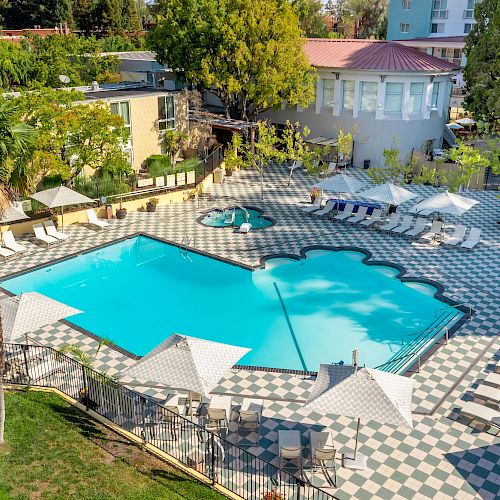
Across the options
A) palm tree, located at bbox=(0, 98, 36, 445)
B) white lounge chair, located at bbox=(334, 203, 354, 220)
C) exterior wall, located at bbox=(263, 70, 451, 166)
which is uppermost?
palm tree, located at bbox=(0, 98, 36, 445)

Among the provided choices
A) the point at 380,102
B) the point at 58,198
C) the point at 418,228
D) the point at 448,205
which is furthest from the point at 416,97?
the point at 58,198

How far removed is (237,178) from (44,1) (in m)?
57.2

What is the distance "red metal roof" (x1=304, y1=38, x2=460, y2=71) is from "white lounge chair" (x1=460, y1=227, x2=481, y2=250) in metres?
13.4

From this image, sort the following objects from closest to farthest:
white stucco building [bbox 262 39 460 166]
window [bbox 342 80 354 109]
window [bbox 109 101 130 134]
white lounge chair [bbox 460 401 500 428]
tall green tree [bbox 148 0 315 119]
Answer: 1. white lounge chair [bbox 460 401 500 428]
2. window [bbox 109 101 130 134]
3. tall green tree [bbox 148 0 315 119]
4. white stucco building [bbox 262 39 460 166]
5. window [bbox 342 80 354 109]

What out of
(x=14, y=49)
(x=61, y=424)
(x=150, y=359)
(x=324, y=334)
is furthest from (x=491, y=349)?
(x=14, y=49)

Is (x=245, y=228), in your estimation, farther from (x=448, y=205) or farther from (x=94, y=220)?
(x=448, y=205)

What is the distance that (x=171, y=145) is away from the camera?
33.7 m

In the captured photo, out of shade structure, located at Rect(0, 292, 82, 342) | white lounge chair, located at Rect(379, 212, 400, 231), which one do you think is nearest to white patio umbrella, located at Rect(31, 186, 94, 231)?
shade structure, located at Rect(0, 292, 82, 342)

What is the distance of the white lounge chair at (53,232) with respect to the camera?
2477 cm

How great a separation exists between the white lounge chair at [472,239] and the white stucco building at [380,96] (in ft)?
37.7

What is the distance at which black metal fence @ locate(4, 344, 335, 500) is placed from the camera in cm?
1162

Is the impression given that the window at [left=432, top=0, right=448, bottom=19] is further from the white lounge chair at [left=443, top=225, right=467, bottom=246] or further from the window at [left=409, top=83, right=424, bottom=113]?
the white lounge chair at [left=443, top=225, right=467, bottom=246]

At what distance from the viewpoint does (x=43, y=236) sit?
24.5 m

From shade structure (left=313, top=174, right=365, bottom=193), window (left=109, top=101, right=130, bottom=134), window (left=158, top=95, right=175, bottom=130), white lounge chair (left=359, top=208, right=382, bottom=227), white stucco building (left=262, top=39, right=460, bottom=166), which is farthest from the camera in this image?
white stucco building (left=262, top=39, right=460, bottom=166)
